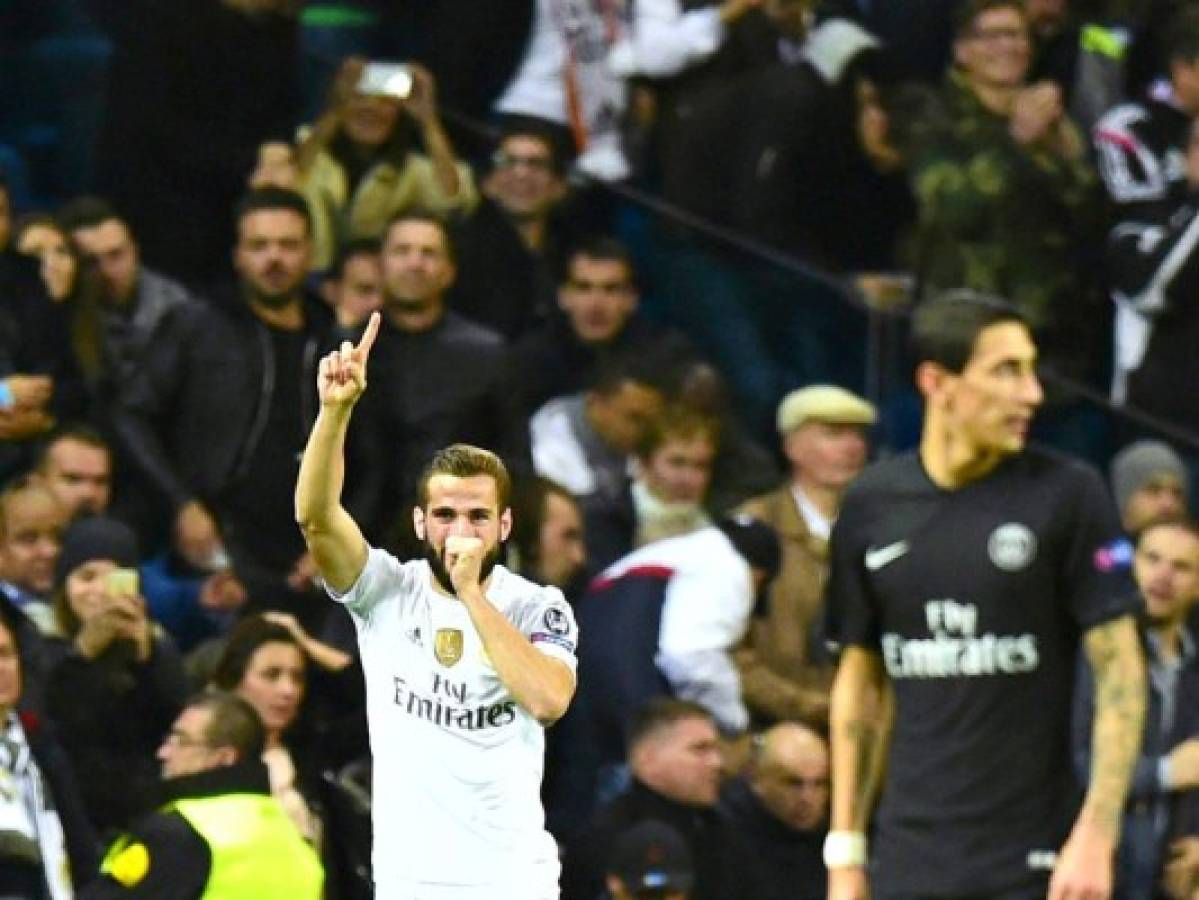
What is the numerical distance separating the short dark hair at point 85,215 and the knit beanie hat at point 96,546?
1.81 m

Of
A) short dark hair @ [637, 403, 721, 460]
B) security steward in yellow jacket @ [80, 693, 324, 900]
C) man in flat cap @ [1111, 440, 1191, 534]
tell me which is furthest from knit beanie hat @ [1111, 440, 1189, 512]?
security steward in yellow jacket @ [80, 693, 324, 900]

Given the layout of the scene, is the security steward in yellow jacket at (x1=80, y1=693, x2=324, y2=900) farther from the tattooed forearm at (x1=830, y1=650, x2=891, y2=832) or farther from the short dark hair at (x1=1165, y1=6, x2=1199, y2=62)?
the short dark hair at (x1=1165, y1=6, x2=1199, y2=62)

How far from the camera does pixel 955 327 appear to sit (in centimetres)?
725

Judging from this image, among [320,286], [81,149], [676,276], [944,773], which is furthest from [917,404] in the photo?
[944,773]

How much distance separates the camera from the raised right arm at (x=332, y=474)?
22.7ft

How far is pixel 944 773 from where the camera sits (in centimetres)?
719

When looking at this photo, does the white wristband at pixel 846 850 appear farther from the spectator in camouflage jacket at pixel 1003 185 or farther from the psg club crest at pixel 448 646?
the spectator in camouflage jacket at pixel 1003 185

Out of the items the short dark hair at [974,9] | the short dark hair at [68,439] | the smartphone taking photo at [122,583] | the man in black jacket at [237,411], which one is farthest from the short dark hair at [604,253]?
the smartphone taking photo at [122,583]

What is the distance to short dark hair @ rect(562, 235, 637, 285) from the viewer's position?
1227 centimetres

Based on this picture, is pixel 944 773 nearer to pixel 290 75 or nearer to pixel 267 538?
pixel 267 538

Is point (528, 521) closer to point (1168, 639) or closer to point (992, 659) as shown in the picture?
point (1168, 639)

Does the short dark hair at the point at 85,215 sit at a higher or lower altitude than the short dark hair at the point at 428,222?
higher

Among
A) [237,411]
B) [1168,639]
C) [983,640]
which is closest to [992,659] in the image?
[983,640]

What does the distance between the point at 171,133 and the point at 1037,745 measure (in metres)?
6.29
